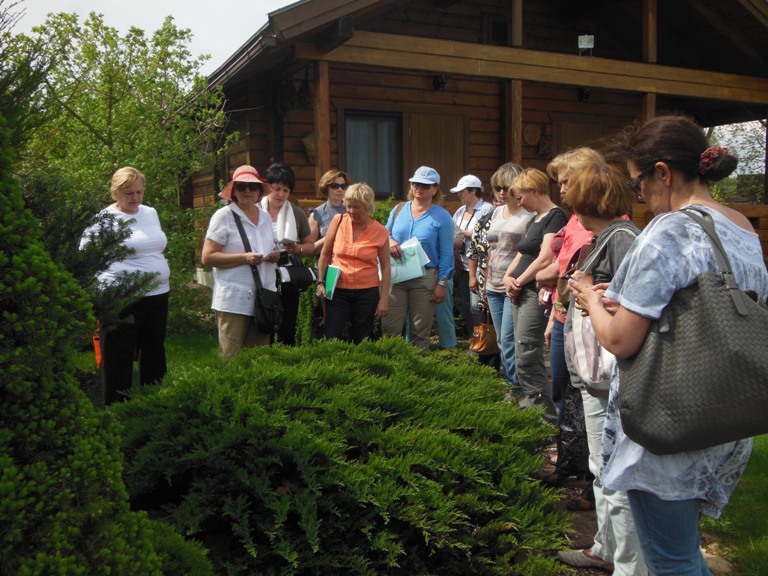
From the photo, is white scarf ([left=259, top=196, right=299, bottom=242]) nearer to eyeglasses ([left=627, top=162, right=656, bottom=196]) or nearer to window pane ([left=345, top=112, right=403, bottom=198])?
eyeglasses ([left=627, top=162, right=656, bottom=196])

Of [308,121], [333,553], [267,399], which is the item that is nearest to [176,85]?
[308,121]

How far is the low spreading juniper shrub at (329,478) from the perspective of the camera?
2803 mm

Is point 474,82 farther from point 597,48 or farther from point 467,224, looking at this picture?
point 467,224

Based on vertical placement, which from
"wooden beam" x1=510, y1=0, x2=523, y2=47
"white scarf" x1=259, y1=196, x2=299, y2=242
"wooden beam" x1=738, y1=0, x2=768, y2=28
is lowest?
"white scarf" x1=259, y1=196, x2=299, y2=242

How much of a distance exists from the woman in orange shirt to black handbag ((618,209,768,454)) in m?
3.98

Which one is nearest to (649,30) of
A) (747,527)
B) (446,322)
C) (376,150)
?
(376,150)

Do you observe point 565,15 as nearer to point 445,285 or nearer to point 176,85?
point 176,85

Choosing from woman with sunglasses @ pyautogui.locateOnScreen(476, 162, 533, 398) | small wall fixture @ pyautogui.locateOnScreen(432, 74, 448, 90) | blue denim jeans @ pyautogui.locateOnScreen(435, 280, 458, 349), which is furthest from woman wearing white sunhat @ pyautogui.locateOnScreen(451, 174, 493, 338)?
small wall fixture @ pyautogui.locateOnScreen(432, 74, 448, 90)

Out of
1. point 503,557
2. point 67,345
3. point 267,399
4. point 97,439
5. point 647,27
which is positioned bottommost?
point 503,557

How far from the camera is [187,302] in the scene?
29.9ft

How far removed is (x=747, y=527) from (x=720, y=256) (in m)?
2.42

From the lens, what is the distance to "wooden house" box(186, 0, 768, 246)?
392 inches

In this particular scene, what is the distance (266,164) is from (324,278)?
21.0 ft

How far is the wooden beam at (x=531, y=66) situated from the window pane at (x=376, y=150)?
2.54m
